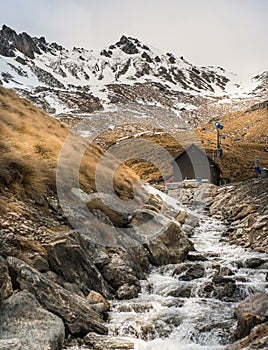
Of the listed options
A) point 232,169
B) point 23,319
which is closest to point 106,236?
point 23,319

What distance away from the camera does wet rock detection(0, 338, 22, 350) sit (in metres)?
7.24

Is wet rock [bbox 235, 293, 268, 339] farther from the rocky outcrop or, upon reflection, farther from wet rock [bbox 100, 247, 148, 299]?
the rocky outcrop

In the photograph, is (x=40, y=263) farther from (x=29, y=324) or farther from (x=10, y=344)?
(x=10, y=344)

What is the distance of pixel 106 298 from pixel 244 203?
1711cm

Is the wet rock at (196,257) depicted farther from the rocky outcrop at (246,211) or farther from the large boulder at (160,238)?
the rocky outcrop at (246,211)

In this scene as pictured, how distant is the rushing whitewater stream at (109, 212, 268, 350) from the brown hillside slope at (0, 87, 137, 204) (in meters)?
5.38

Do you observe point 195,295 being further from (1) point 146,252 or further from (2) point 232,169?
(2) point 232,169

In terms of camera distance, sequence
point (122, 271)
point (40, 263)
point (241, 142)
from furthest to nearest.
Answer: point (241, 142) < point (122, 271) < point (40, 263)

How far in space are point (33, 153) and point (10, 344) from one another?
10.7 meters

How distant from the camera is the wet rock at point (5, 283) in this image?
8773 millimetres

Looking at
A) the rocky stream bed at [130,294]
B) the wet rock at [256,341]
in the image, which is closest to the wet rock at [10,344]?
the rocky stream bed at [130,294]

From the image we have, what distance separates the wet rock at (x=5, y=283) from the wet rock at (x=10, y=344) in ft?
4.62

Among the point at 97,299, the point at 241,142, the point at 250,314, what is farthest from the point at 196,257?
the point at 241,142

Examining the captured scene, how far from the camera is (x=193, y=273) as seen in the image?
1468cm
